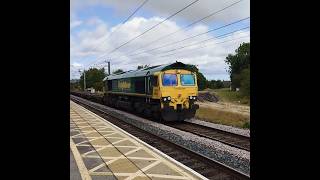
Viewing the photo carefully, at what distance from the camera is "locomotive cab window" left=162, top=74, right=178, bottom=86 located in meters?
20.5

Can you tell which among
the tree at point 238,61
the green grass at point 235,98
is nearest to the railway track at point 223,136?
the green grass at point 235,98

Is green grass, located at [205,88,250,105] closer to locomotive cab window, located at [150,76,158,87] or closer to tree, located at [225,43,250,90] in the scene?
tree, located at [225,43,250,90]

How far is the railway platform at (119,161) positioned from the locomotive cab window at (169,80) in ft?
22.2

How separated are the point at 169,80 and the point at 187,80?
1.24 m

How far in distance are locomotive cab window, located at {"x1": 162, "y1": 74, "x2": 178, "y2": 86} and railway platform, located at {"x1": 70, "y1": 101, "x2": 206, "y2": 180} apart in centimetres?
678

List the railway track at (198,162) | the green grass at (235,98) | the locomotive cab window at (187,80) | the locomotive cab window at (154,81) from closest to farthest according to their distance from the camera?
the railway track at (198,162) < the locomotive cab window at (154,81) < the locomotive cab window at (187,80) < the green grass at (235,98)

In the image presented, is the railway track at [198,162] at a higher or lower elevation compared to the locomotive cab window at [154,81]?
lower

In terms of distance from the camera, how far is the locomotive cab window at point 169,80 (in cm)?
2052

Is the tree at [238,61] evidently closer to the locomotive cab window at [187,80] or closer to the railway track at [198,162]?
the locomotive cab window at [187,80]

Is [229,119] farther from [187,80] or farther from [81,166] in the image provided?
[81,166]

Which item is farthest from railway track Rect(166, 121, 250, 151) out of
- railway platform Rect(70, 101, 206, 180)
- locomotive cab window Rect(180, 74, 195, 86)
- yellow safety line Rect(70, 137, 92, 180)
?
yellow safety line Rect(70, 137, 92, 180)
